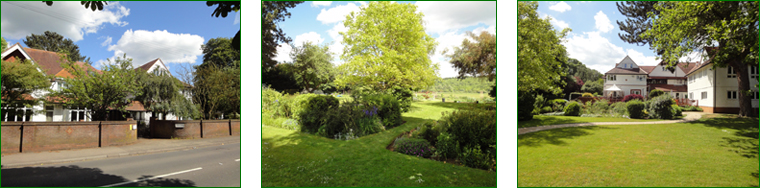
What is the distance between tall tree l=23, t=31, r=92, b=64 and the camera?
2.79m

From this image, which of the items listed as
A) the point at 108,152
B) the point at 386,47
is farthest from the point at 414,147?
the point at 108,152

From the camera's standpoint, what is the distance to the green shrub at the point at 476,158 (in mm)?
3164

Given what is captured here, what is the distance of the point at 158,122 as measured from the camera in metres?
6.04

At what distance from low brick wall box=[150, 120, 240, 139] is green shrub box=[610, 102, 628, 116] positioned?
4740 mm

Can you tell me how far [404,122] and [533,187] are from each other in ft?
5.68

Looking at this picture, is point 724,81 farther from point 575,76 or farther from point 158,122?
point 158,122

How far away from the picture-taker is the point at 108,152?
13.5 ft

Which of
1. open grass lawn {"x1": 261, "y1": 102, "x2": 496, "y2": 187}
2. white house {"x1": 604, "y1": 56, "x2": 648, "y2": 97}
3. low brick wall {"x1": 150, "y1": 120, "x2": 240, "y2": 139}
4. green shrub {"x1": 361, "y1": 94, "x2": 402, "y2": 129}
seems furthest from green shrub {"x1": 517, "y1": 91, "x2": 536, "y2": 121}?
low brick wall {"x1": 150, "y1": 120, "x2": 240, "y2": 139}

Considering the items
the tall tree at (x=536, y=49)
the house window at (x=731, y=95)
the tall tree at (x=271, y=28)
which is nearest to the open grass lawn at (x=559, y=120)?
the tall tree at (x=536, y=49)

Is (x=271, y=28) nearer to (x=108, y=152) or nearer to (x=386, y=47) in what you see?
(x=386, y=47)

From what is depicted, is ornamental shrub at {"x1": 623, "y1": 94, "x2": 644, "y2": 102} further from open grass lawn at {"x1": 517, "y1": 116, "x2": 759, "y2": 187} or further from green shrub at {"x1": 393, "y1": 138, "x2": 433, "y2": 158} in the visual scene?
green shrub at {"x1": 393, "y1": 138, "x2": 433, "y2": 158}

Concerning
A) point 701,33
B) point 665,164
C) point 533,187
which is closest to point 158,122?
point 533,187

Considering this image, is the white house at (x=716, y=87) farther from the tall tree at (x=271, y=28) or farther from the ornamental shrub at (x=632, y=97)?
the tall tree at (x=271, y=28)

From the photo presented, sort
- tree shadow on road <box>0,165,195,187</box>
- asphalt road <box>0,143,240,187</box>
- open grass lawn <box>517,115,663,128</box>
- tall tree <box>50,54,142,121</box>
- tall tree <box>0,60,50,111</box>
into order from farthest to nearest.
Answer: tall tree <box>50,54,142,121</box> → open grass lawn <box>517,115,663,128</box> → tall tree <box>0,60,50,111</box> → asphalt road <box>0,143,240,187</box> → tree shadow on road <box>0,165,195,187</box>
